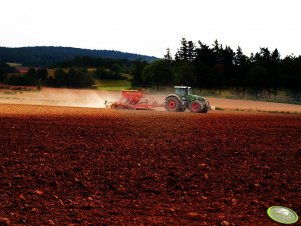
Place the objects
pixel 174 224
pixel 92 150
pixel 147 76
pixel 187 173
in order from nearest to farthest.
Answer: pixel 174 224 < pixel 187 173 < pixel 92 150 < pixel 147 76

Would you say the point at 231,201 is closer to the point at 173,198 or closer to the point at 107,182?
the point at 173,198

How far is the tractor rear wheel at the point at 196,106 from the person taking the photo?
1031 inches

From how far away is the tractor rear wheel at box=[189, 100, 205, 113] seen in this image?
2619 centimetres

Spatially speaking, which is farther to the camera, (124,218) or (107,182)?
(107,182)

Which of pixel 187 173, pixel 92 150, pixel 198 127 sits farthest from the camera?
pixel 198 127

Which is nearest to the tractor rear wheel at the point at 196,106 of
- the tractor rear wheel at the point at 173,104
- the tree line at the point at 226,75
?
the tractor rear wheel at the point at 173,104

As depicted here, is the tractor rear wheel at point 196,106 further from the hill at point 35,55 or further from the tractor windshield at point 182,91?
the hill at point 35,55

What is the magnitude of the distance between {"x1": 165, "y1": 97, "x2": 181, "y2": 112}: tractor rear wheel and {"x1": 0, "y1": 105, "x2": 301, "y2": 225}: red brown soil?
11394 millimetres

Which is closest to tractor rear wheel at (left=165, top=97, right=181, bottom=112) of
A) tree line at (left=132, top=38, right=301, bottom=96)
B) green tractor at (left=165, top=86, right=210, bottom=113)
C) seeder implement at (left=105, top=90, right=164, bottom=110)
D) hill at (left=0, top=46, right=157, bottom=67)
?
green tractor at (left=165, top=86, right=210, bottom=113)

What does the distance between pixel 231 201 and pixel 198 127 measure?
9.54m

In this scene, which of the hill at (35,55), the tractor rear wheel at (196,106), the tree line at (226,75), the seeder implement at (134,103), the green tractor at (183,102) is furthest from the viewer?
the hill at (35,55)

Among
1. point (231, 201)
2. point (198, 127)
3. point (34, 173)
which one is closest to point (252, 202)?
point (231, 201)

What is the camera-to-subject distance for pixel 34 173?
911 cm

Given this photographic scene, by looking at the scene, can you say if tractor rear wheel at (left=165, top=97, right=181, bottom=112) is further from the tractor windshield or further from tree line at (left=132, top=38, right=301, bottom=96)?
tree line at (left=132, top=38, right=301, bottom=96)
